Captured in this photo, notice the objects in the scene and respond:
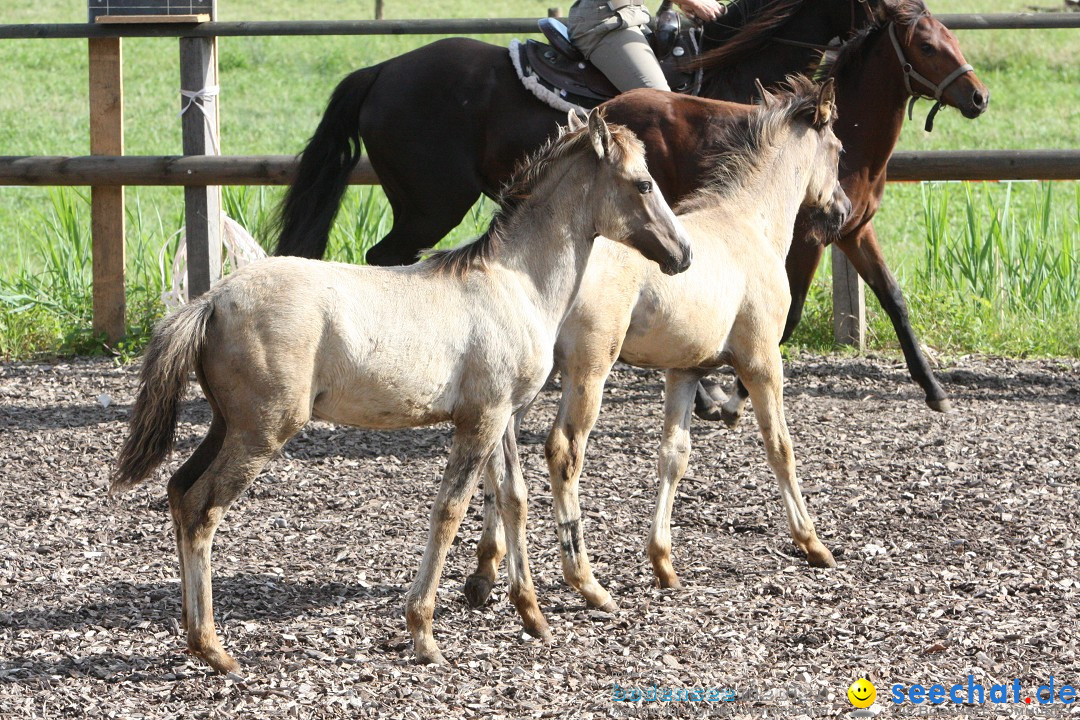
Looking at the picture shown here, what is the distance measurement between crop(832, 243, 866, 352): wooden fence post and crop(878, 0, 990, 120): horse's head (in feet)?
5.28

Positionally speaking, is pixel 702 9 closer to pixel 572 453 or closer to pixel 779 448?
pixel 779 448

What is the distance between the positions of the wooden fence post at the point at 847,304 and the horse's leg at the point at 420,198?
2.26m

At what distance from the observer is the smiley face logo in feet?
10.0

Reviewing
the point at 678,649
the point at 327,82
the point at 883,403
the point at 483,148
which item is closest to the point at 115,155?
the point at 483,148

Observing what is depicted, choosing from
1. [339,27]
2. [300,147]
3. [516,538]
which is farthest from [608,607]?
[300,147]

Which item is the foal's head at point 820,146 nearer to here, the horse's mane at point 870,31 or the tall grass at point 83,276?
the horse's mane at point 870,31

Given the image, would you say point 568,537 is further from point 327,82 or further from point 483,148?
point 327,82

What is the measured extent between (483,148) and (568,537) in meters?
3.06

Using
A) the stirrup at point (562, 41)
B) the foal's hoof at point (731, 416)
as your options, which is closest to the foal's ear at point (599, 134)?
the foal's hoof at point (731, 416)

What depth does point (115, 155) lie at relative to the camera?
7.30 metres

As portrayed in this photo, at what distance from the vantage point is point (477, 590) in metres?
3.79

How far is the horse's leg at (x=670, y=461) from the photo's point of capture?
396cm

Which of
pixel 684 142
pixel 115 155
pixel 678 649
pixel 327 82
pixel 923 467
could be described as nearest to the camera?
pixel 678 649

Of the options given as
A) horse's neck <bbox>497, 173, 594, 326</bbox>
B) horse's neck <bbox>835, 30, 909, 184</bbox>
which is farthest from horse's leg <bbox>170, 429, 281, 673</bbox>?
horse's neck <bbox>835, 30, 909, 184</bbox>
